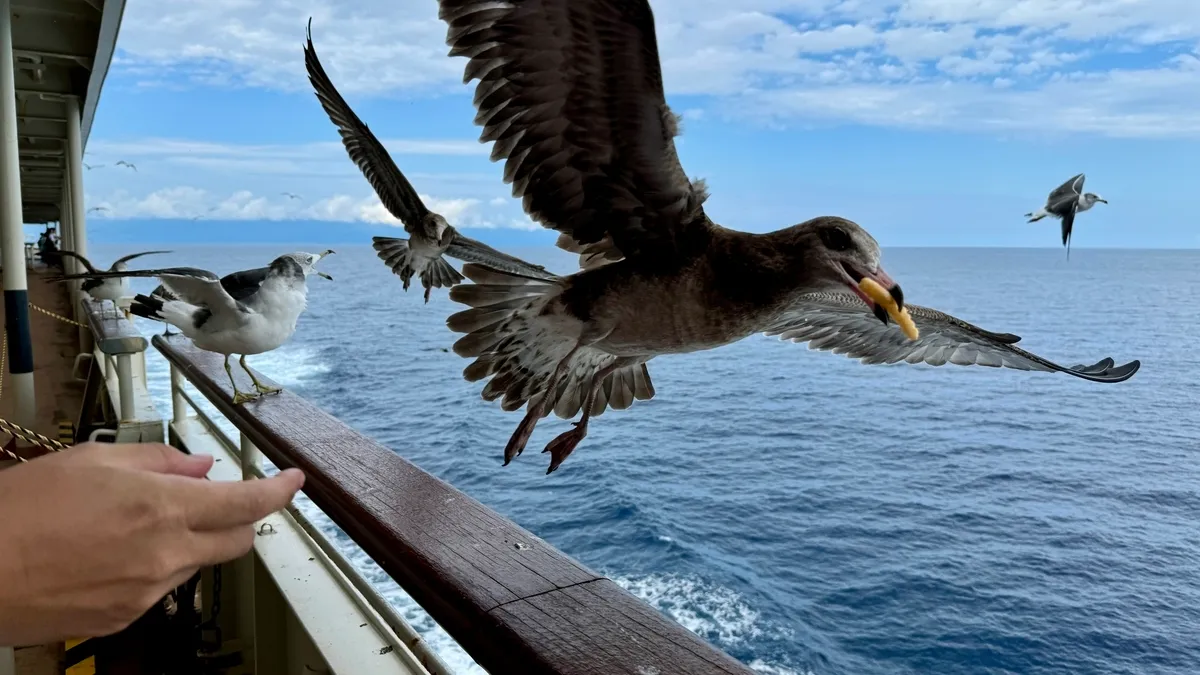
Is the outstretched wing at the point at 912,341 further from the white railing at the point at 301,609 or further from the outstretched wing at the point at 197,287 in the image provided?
the outstretched wing at the point at 197,287

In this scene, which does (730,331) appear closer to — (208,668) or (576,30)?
(576,30)

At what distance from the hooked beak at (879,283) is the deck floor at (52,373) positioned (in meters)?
3.49

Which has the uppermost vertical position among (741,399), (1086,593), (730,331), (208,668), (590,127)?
(590,127)

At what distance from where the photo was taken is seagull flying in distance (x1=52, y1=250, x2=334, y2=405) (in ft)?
6.70

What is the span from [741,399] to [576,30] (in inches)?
442

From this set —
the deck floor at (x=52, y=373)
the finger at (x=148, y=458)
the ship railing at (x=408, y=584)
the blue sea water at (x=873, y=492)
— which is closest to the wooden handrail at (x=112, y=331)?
the deck floor at (x=52, y=373)

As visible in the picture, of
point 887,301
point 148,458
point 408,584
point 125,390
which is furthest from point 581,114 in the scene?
point 125,390

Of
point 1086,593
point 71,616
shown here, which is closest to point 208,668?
point 71,616

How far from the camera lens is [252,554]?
5.45 feet

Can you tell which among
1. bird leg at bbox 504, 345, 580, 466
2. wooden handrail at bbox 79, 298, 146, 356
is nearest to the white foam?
wooden handrail at bbox 79, 298, 146, 356

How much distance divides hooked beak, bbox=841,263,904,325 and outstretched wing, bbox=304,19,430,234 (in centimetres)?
75

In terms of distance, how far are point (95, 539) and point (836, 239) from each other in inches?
25.1

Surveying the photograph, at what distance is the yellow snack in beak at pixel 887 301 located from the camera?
0.64m

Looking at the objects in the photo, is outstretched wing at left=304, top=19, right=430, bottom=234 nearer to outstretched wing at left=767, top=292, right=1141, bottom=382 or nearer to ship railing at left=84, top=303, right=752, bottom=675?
ship railing at left=84, top=303, right=752, bottom=675
